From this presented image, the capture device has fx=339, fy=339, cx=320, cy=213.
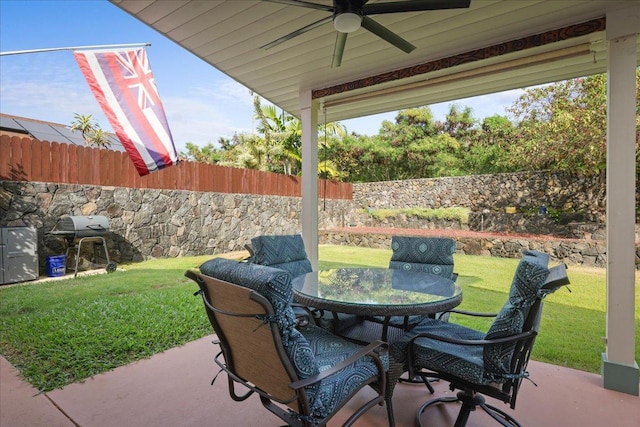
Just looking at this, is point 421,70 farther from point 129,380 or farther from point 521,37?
point 129,380

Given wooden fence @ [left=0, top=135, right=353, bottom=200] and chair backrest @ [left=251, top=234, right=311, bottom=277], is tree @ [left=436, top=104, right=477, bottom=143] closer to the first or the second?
wooden fence @ [left=0, top=135, right=353, bottom=200]

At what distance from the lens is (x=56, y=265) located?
542 centimetres

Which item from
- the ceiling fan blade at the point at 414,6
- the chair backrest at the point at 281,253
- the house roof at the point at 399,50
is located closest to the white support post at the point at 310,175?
the house roof at the point at 399,50

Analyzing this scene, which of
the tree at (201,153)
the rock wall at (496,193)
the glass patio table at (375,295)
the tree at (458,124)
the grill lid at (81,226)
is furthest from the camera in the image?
the tree at (201,153)

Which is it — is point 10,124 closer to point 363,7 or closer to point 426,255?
point 363,7

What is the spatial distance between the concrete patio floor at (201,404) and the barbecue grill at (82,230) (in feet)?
11.3

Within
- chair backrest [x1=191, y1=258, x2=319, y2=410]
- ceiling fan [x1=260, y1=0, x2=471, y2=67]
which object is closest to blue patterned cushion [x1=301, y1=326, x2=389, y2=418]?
chair backrest [x1=191, y1=258, x2=319, y2=410]

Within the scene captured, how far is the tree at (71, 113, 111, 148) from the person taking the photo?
37.6ft

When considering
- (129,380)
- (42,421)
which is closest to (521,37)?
(129,380)

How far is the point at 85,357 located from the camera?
2.70 meters

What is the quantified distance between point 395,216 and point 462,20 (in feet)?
30.6

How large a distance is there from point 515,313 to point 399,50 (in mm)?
2629

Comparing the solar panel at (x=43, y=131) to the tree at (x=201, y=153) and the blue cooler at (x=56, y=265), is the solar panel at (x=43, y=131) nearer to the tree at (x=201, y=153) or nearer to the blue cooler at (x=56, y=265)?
the blue cooler at (x=56, y=265)

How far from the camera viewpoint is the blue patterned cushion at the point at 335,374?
1402 mm
